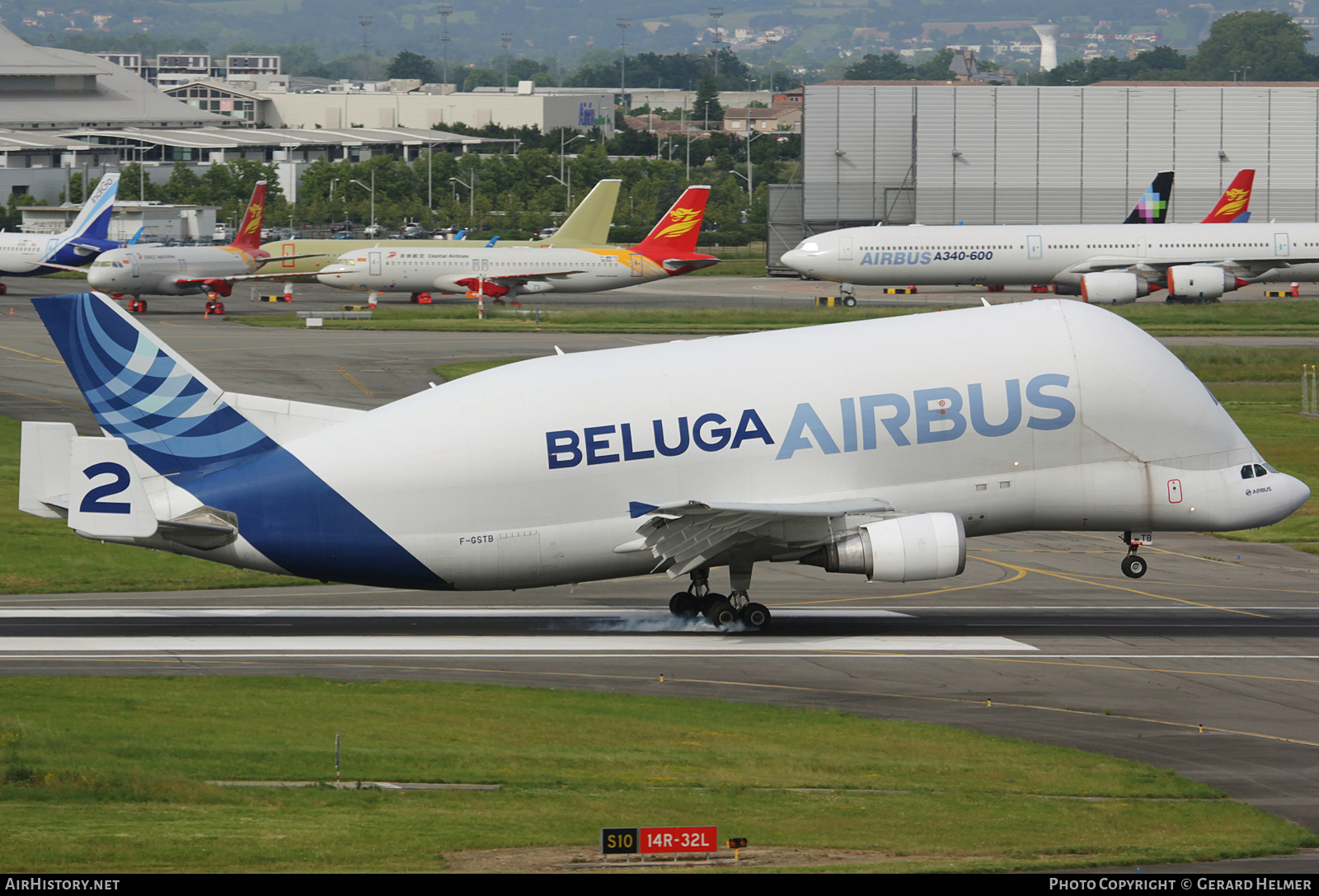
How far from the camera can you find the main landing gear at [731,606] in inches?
1405

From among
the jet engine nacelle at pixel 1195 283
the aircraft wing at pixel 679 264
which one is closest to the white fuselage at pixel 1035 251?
the jet engine nacelle at pixel 1195 283

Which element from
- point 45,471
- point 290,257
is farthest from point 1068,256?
point 45,471

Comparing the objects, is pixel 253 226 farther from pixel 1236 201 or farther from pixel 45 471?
pixel 45 471

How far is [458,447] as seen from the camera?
33531 millimetres

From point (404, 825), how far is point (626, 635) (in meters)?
15.8

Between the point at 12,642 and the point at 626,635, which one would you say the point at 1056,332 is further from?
the point at 12,642

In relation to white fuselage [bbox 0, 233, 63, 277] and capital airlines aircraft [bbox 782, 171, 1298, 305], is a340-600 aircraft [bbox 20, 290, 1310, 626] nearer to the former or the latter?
capital airlines aircraft [bbox 782, 171, 1298, 305]

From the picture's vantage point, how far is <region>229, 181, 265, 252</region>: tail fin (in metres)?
128

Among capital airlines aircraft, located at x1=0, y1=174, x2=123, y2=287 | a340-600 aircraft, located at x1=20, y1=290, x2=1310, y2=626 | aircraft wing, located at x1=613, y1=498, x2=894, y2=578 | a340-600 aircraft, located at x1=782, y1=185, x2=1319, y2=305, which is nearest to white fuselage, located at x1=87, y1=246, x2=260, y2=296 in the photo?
capital airlines aircraft, located at x1=0, y1=174, x2=123, y2=287

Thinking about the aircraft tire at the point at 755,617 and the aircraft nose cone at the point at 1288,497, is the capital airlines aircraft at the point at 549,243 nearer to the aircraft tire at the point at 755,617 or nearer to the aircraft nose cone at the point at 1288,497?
the aircraft tire at the point at 755,617

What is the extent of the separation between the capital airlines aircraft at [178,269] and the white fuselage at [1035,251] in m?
45.3

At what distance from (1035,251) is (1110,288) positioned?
6794 mm

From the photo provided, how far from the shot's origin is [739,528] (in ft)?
111

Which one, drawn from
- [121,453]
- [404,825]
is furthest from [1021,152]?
[404,825]
